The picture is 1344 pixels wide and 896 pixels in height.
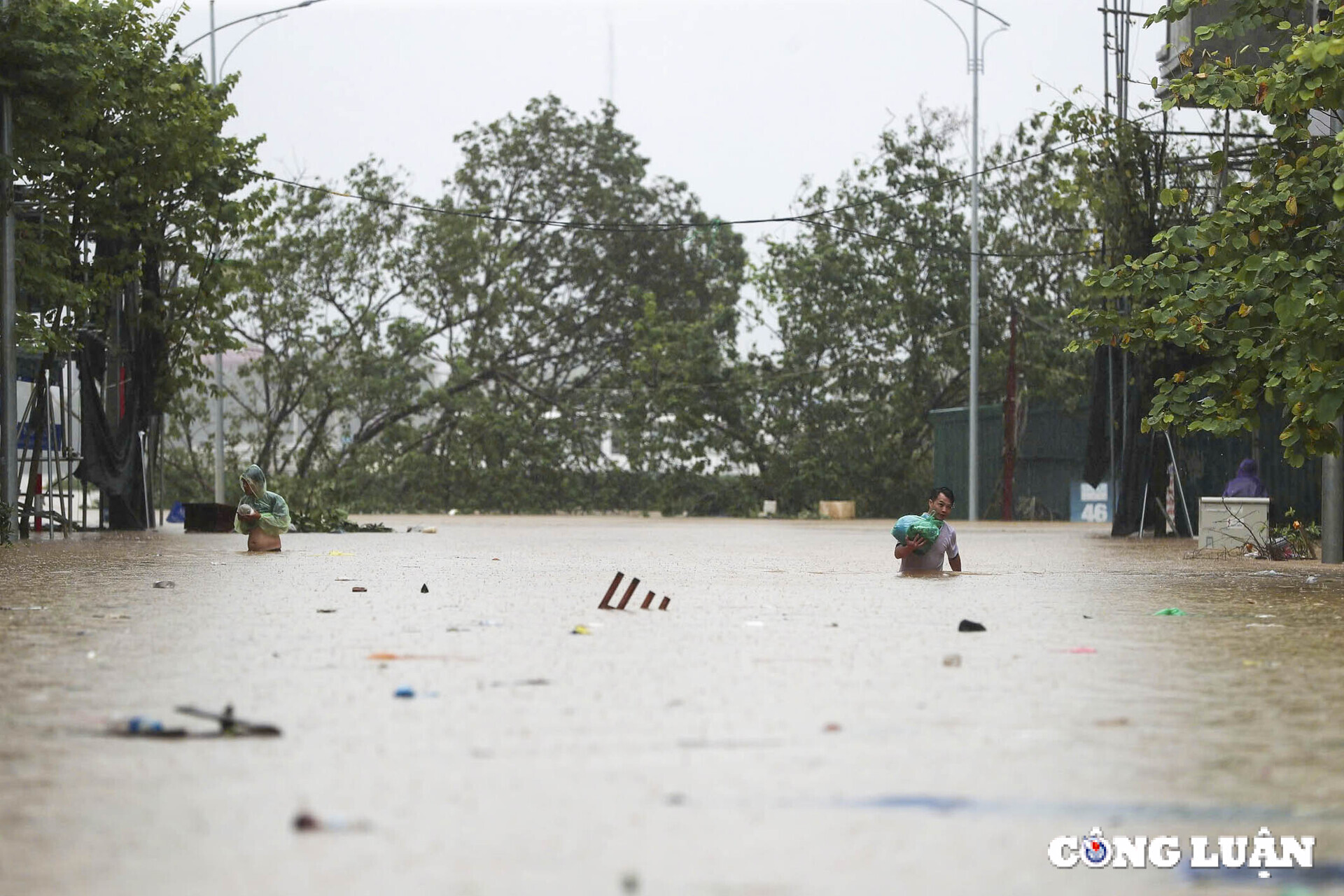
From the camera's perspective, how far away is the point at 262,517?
21.0m

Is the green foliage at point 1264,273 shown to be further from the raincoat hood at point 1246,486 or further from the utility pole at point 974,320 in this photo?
the utility pole at point 974,320

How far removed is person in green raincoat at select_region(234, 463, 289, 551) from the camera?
21.0m

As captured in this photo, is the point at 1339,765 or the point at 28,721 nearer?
the point at 1339,765

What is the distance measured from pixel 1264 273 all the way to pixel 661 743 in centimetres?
941

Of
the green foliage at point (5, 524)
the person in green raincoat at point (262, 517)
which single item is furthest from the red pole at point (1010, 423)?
the green foliage at point (5, 524)

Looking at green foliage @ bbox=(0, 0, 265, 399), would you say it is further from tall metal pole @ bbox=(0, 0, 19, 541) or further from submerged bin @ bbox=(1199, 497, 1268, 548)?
submerged bin @ bbox=(1199, 497, 1268, 548)

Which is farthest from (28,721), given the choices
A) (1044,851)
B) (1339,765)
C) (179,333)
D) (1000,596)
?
(179,333)

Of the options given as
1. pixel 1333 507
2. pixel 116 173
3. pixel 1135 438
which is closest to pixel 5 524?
pixel 116 173

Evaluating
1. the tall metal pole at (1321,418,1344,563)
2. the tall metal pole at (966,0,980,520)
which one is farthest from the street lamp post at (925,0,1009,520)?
the tall metal pole at (1321,418,1344,563)

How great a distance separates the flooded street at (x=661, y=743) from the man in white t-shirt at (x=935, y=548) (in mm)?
2884

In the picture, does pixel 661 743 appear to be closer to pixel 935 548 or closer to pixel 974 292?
pixel 935 548

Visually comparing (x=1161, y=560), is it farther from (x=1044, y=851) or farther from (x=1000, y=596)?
(x=1044, y=851)

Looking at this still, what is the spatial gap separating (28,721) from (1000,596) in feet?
27.7

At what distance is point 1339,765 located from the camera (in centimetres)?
534
